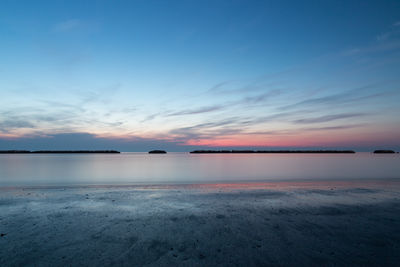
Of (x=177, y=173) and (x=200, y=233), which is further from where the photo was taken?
(x=177, y=173)

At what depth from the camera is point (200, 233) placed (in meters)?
6.47

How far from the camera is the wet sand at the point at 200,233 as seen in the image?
4.99 meters

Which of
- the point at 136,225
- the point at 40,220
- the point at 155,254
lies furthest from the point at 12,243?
the point at 155,254

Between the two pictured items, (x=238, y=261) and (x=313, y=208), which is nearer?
(x=238, y=261)

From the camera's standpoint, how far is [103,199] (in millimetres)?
11422

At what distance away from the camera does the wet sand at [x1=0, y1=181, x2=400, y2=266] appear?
4992 mm

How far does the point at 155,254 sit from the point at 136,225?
88.1 inches

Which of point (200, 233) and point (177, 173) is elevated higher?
point (200, 233)

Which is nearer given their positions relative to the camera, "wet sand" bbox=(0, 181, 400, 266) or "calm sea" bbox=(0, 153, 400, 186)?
"wet sand" bbox=(0, 181, 400, 266)

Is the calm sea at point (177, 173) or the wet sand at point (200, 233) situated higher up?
the wet sand at point (200, 233)

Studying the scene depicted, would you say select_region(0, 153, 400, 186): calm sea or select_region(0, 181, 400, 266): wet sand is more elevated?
select_region(0, 181, 400, 266): wet sand

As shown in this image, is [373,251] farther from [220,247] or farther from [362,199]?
[362,199]

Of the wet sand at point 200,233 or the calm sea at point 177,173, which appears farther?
the calm sea at point 177,173

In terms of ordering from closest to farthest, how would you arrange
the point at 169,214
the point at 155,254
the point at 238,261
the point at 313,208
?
the point at 238,261
the point at 155,254
the point at 169,214
the point at 313,208
